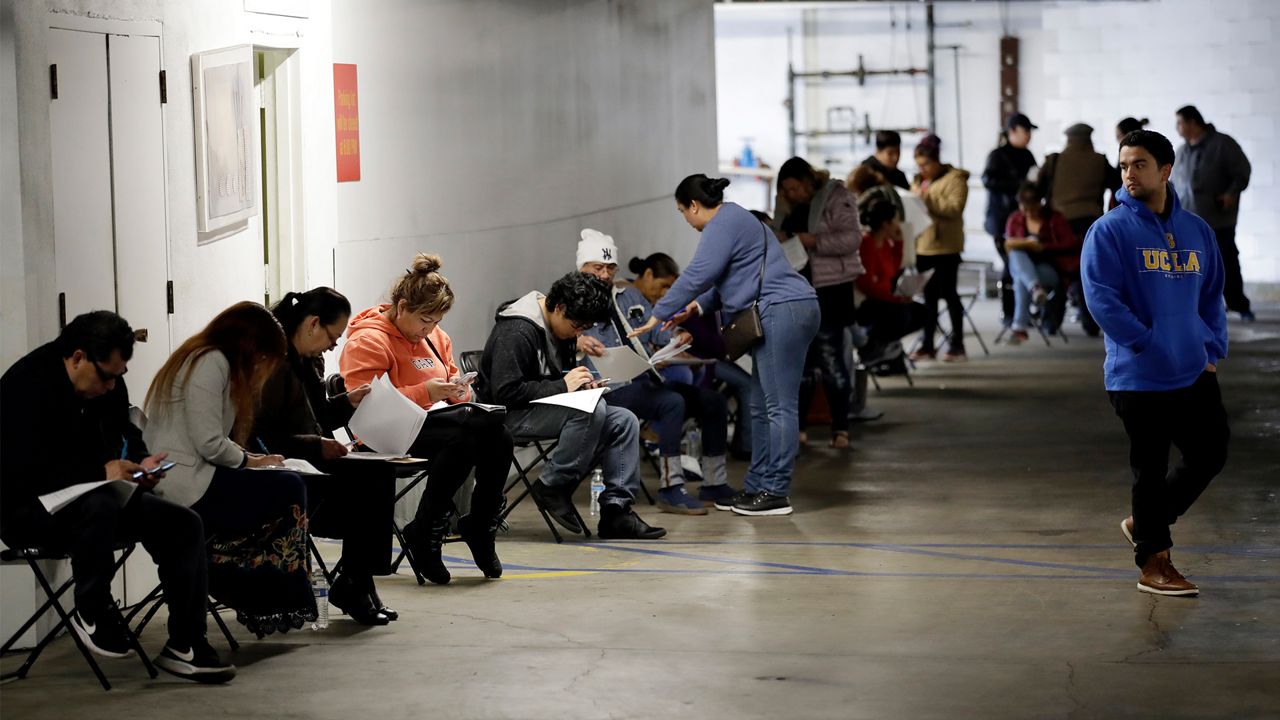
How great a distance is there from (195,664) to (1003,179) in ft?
39.3

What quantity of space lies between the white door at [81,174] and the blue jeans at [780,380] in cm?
287

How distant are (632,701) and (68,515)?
60.4 inches

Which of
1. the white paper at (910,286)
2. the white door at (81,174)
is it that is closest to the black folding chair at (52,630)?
the white door at (81,174)

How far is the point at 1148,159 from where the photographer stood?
207 inches

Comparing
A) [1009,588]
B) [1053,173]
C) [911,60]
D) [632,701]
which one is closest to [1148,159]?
[1009,588]

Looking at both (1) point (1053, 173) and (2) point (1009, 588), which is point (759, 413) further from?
(1) point (1053, 173)

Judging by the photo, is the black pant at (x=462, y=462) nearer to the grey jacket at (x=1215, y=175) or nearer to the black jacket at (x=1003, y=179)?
the grey jacket at (x=1215, y=175)

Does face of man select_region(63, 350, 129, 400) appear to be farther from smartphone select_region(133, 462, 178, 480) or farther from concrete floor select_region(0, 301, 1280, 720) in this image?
concrete floor select_region(0, 301, 1280, 720)

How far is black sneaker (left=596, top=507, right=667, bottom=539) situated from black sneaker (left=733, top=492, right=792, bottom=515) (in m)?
0.61

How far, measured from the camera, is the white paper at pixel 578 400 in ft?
20.5

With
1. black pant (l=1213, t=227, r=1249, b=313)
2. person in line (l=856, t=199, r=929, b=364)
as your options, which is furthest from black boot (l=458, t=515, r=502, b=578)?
black pant (l=1213, t=227, r=1249, b=313)

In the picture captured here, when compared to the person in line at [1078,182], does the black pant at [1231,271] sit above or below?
below

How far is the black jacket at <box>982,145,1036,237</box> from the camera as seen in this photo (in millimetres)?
15328

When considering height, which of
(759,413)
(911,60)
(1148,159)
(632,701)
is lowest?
(632,701)
